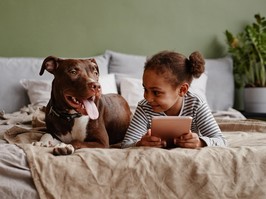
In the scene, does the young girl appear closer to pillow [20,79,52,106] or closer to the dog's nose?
the dog's nose

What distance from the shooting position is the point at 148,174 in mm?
1183

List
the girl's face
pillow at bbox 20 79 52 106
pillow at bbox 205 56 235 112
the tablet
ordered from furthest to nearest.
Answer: pillow at bbox 205 56 235 112 < pillow at bbox 20 79 52 106 < the girl's face < the tablet

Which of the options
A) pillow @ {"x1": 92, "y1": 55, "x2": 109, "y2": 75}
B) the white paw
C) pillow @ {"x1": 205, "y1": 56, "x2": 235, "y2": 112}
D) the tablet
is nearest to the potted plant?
pillow @ {"x1": 205, "y1": 56, "x2": 235, "y2": 112}

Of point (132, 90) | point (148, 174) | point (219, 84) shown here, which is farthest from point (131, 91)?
point (148, 174)

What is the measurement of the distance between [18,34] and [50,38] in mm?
244

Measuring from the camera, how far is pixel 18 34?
3.08 meters

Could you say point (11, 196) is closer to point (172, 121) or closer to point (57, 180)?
point (57, 180)

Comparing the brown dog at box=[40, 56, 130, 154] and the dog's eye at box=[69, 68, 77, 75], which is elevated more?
the dog's eye at box=[69, 68, 77, 75]

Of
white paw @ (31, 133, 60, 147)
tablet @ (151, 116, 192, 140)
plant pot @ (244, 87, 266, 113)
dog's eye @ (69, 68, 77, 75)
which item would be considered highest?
dog's eye @ (69, 68, 77, 75)

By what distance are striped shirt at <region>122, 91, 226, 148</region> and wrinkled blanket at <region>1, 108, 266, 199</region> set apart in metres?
0.31

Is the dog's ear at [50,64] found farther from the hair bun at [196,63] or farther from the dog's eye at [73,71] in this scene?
the hair bun at [196,63]

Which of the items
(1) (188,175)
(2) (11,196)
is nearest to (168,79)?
(1) (188,175)

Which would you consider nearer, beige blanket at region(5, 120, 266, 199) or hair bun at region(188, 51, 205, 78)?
beige blanket at region(5, 120, 266, 199)

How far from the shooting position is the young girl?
1.57m
